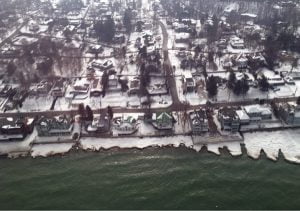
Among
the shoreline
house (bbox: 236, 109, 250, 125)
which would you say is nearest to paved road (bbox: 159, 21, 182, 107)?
the shoreline

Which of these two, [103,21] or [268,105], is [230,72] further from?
[103,21]

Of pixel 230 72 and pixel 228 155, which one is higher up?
pixel 230 72

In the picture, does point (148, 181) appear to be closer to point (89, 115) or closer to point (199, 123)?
point (199, 123)

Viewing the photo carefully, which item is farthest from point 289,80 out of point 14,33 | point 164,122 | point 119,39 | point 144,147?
point 14,33

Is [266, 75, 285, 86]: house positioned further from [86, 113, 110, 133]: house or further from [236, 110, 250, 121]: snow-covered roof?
[86, 113, 110, 133]: house

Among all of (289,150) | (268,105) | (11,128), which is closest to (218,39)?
(268,105)

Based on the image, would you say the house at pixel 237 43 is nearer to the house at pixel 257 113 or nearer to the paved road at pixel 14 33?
the house at pixel 257 113
